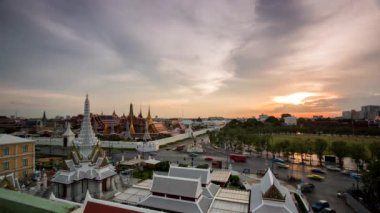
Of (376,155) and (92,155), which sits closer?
(92,155)

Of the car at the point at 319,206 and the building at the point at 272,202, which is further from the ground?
the building at the point at 272,202

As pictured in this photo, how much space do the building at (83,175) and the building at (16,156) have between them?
26.0ft

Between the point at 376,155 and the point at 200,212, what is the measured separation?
27.0 metres

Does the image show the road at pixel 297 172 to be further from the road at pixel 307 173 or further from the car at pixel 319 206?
the car at pixel 319 206

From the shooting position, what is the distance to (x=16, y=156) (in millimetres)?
26109

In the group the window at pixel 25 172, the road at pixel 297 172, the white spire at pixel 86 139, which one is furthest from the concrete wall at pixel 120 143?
the white spire at pixel 86 139

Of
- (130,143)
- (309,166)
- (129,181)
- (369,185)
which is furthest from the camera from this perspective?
(130,143)

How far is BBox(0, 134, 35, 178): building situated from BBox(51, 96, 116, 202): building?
7924 millimetres

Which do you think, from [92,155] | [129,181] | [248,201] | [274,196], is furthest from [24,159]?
[274,196]

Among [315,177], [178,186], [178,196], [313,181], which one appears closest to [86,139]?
[178,186]

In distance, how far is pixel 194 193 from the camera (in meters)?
16.2

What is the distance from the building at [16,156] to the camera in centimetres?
2470

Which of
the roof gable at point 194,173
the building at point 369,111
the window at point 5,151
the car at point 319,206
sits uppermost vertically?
the building at point 369,111

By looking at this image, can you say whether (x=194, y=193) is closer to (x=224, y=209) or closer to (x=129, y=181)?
(x=224, y=209)
